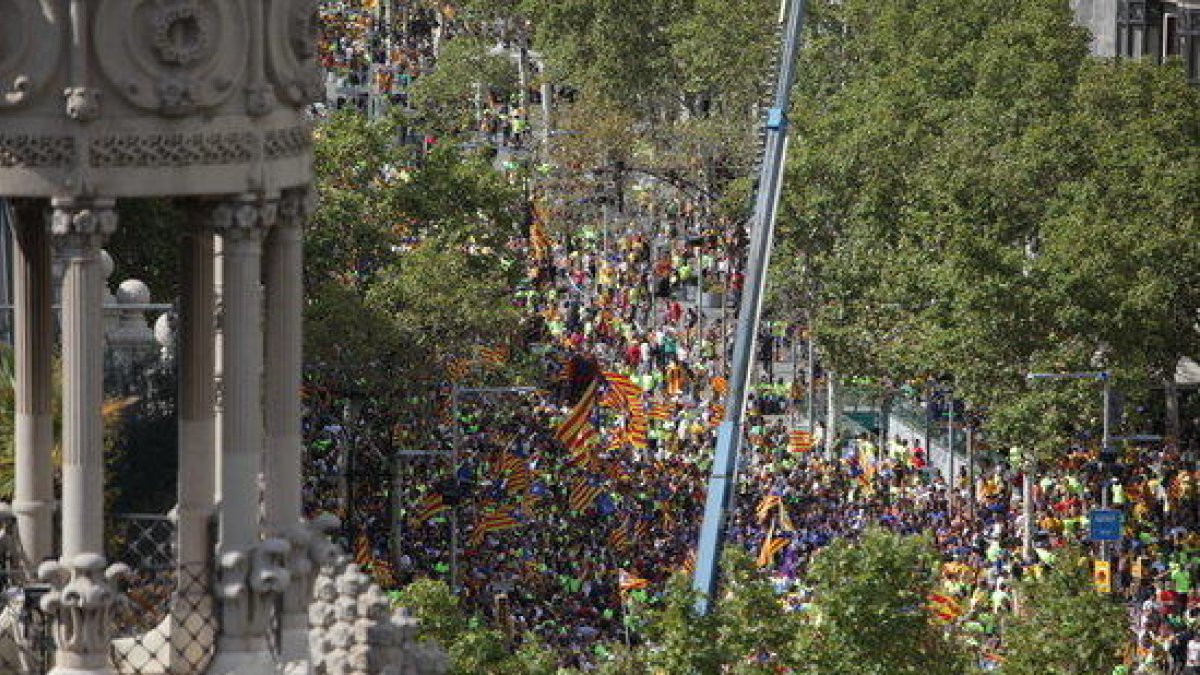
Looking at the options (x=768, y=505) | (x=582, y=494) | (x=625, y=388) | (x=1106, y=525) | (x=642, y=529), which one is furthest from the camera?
(x=625, y=388)

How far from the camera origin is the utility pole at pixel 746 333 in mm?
61219

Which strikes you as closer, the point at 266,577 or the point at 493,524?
the point at 266,577

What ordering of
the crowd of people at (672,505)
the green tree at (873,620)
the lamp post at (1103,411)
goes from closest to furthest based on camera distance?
the green tree at (873,620), the crowd of people at (672,505), the lamp post at (1103,411)

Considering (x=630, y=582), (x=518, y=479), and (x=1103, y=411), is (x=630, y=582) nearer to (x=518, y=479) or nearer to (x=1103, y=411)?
(x=518, y=479)

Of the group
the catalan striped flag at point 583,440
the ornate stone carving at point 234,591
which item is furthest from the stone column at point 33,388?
the catalan striped flag at point 583,440

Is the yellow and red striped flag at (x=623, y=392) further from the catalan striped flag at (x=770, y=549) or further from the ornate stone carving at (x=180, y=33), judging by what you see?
the ornate stone carving at (x=180, y=33)

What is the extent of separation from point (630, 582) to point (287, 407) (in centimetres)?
4700

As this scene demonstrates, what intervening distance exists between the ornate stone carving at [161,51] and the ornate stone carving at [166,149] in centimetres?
18

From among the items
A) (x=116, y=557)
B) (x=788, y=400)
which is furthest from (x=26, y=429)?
(x=788, y=400)

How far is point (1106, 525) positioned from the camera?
78.8 meters

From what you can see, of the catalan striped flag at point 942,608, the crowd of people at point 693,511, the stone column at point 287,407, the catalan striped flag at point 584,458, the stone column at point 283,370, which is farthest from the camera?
the catalan striped flag at point 584,458

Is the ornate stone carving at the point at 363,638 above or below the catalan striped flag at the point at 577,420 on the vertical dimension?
above

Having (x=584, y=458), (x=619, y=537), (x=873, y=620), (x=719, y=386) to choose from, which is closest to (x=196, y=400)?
(x=873, y=620)

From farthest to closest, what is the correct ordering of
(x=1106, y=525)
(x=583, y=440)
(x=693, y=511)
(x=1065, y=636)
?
(x=583, y=440) → (x=693, y=511) → (x=1106, y=525) → (x=1065, y=636)
